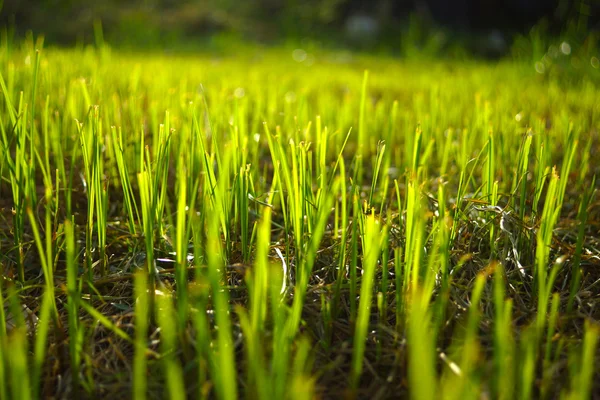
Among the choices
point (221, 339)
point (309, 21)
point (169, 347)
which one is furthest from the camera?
point (309, 21)

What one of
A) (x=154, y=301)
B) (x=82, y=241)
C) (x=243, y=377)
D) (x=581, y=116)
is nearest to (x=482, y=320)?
(x=243, y=377)

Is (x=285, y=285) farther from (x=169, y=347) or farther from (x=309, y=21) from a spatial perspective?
(x=309, y=21)

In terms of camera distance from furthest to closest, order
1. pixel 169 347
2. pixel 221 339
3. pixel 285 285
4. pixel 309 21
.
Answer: pixel 309 21
pixel 285 285
pixel 169 347
pixel 221 339

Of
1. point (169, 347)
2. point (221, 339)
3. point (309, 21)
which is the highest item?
point (309, 21)

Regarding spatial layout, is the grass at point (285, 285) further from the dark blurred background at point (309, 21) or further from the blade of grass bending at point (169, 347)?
the dark blurred background at point (309, 21)

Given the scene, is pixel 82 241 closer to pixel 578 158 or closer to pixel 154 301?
pixel 154 301

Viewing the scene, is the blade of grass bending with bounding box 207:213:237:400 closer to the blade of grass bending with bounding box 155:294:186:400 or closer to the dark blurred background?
the blade of grass bending with bounding box 155:294:186:400

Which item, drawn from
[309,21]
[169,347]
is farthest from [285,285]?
[309,21]

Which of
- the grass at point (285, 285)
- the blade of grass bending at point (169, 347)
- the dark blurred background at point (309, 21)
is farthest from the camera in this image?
the dark blurred background at point (309, 21)

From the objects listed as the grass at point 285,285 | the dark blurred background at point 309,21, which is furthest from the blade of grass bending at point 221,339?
the dark blurred background at point 309,21
